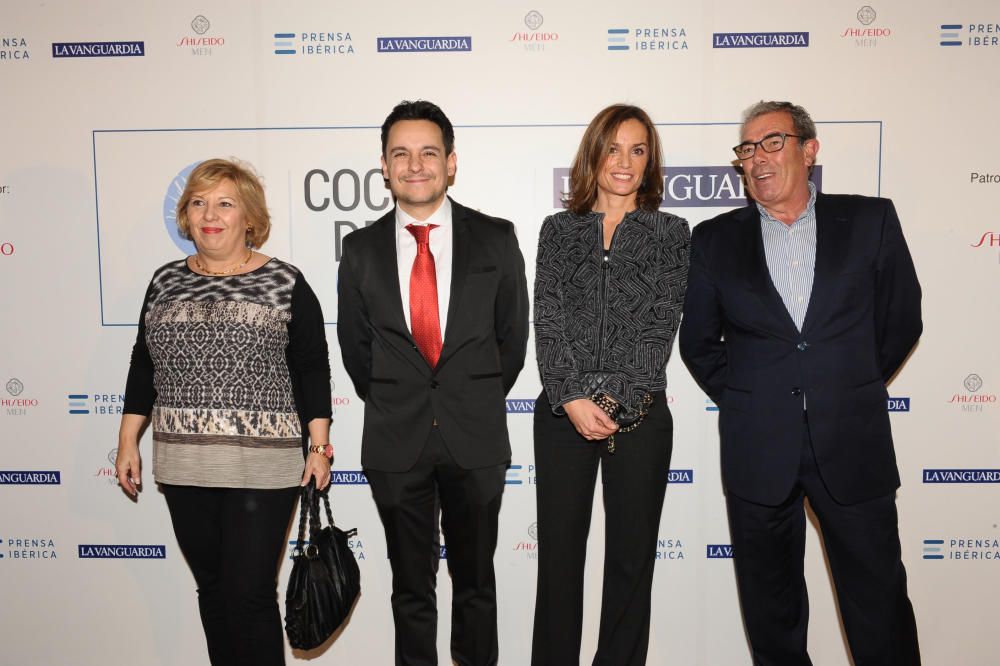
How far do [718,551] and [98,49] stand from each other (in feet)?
11.6

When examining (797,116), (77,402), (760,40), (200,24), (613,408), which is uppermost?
(200,24)

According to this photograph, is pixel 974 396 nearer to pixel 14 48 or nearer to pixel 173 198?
pixel 173 198

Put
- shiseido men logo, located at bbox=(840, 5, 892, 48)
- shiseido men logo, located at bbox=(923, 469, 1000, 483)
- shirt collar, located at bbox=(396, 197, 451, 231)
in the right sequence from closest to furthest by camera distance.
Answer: shirt collar, located at bbox=(396, 197, 451, 231) < shiseido men logo, located at bbox=(840, 5, 892, 48) < shiseido men logo, located at bbox=(923, 469, 1000, 483)

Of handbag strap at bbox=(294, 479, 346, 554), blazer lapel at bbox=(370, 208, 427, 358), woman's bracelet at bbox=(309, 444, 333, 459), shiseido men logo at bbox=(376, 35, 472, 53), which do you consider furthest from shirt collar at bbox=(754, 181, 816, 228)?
handbag strap at bbox=(294, 479, 346, 554)

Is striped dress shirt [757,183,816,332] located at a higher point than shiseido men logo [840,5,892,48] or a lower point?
lower

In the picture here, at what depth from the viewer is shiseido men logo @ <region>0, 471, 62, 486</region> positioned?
3.18m

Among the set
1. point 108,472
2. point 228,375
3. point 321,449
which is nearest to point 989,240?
point 321,449

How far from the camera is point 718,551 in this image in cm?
311

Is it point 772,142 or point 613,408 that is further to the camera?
point 772,142

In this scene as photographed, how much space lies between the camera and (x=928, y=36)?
2.92 metres

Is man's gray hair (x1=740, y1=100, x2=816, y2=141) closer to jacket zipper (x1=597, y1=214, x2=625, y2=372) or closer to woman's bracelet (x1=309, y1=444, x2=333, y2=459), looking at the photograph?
jacket zipper (x1=597, y1=214, x2=625, y2=372)

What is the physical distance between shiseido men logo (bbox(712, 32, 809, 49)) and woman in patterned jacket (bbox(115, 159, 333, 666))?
2017 millimetres

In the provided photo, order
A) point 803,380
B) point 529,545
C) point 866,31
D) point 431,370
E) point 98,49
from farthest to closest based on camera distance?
1. point 529,545
2. point 98,49
3. point 866,31
4. point 431,370
5. point 803,380

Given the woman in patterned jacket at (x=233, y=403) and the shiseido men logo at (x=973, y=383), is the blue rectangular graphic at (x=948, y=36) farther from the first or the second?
the woman in patterned jacket at (x=233, y=403)
